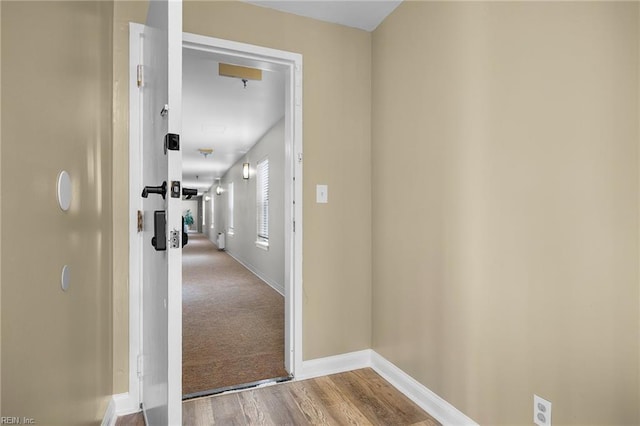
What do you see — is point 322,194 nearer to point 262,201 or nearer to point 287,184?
point 287,184

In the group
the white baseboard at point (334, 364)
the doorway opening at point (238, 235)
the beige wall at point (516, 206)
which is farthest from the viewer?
the doorway opening at point (238, 235)

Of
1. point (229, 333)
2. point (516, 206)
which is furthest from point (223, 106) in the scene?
point (516, 206)

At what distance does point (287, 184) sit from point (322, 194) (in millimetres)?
245

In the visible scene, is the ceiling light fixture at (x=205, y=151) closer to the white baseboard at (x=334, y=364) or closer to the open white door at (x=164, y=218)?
the open white door at (x=164, y=218)

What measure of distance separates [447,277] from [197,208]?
69.8 feet

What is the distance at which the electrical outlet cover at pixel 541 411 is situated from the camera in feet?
4.42

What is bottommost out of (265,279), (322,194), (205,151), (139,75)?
(265,279)

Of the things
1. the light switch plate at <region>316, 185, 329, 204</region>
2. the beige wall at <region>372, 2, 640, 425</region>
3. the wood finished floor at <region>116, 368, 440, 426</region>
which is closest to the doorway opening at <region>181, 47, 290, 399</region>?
the wood finished floor at <region>116, 368, 440, 426</region>

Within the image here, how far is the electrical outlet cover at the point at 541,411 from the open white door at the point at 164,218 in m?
1.35

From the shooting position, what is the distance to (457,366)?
69.4 inches

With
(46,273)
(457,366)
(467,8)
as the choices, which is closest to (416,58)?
(467,8)

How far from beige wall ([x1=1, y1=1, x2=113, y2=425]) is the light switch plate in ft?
4.01

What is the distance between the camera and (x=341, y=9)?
2.24 m

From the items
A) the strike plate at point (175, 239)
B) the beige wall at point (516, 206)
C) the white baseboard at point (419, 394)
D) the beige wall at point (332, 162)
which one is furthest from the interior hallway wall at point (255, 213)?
the strike plate at point (175, 239)
